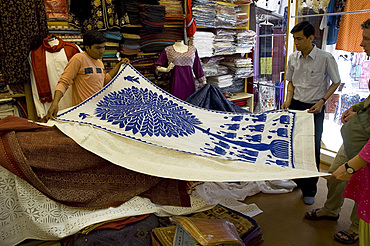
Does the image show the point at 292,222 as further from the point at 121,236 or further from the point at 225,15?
the point at 225,15

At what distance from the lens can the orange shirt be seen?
8.52ft

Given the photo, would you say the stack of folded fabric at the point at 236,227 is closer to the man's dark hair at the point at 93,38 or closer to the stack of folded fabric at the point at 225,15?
the man's dark hair at the point at 93,38

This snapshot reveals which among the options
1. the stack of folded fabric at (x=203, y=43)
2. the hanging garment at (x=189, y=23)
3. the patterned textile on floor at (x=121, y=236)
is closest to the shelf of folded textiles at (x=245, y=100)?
the stack of folded fabric at (x=203, y=43)

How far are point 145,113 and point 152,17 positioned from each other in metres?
1.66

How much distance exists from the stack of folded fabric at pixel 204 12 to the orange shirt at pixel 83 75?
1.69m

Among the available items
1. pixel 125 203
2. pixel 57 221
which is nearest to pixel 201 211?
pixel 125 203

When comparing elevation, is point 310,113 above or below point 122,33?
below

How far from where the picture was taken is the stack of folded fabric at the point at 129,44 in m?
3.50

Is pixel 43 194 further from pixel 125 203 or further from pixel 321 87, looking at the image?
pixel 321 87

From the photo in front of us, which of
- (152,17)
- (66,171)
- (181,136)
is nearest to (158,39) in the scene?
(152,17)

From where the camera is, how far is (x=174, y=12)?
379 centimetres

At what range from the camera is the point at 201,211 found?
2.37 meters

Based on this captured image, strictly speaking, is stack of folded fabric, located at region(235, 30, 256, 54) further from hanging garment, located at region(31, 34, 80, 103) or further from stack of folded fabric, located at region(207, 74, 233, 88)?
hanging garment, located at region(31, 34, 80, 103)

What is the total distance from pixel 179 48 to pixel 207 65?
0.75m
